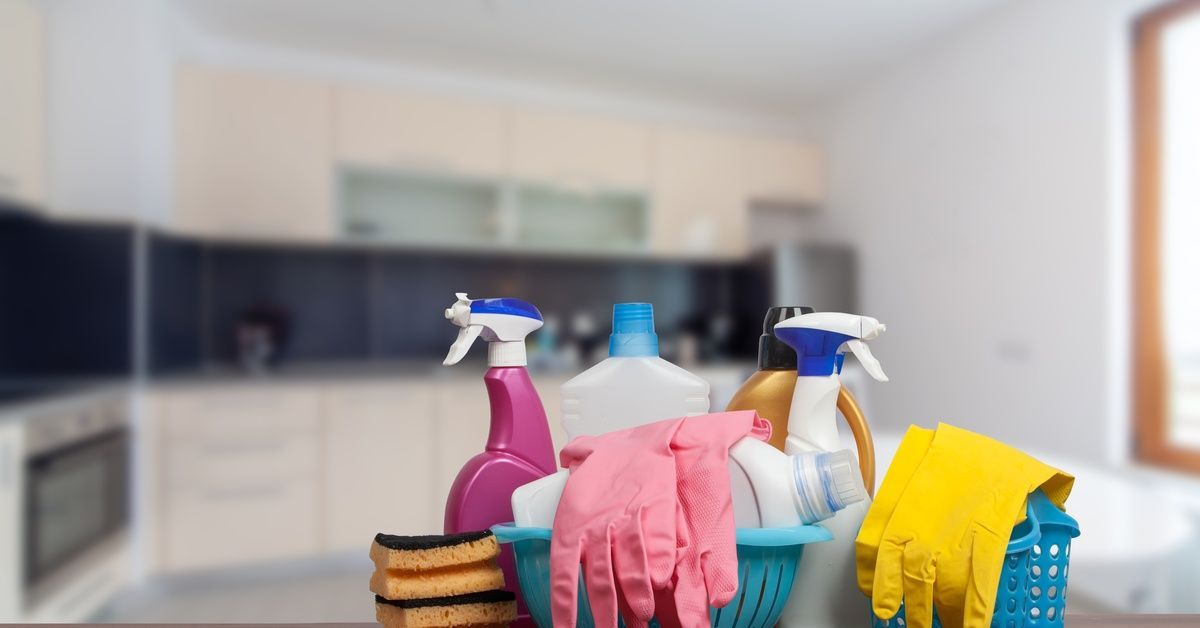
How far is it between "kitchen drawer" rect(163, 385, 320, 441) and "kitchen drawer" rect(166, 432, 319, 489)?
0.02m

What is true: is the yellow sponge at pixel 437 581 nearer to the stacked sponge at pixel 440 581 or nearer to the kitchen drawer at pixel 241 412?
the stacked sponge at pixel 440 581

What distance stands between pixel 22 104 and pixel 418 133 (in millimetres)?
1258

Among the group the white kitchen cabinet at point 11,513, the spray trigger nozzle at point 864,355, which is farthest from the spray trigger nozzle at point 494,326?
the white kitchen cabinet at point 11,513

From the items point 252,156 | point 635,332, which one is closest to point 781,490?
point 635,332

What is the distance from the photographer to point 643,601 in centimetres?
37

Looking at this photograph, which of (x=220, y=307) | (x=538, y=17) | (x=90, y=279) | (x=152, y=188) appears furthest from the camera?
(x=220, y=307)

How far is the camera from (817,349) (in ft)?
1.48

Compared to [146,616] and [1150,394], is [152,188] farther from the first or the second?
[1150,394]

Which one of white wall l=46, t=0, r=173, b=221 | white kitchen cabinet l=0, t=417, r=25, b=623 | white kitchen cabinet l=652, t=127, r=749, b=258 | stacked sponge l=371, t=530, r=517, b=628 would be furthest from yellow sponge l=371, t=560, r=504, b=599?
white kitchen cabinet l=652, t=127, r=749, b=258

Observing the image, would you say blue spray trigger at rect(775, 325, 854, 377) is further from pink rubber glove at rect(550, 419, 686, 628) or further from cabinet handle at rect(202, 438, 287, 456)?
cabinet handle at rect(202, 438, 287, 456)

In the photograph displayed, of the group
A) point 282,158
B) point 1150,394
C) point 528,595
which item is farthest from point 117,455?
point 1150,394

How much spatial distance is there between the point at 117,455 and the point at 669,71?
8.57 ft

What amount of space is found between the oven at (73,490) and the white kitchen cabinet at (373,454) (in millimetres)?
635

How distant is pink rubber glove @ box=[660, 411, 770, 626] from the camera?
14.7 inches
